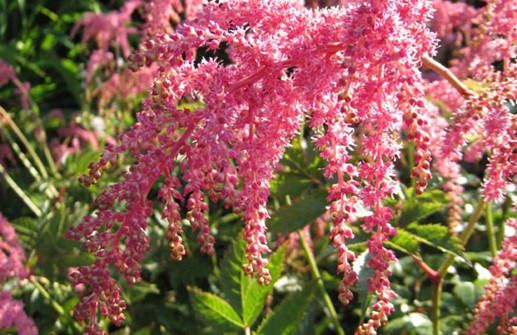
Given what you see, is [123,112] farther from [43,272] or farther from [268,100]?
[268,100]

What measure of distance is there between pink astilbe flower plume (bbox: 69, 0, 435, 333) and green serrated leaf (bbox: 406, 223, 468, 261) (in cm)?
28

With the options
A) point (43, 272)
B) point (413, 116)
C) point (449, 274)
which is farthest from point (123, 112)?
point (413, 116)

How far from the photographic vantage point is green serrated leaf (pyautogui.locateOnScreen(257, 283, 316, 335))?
4.87 ft

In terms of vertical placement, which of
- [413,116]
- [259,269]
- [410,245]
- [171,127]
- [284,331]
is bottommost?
[284,331]

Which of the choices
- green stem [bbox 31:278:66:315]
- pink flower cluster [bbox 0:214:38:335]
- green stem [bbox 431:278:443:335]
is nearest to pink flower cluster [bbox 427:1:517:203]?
green stem [bbox 431:278:443:335]

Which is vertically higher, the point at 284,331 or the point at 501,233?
the point at 284,331

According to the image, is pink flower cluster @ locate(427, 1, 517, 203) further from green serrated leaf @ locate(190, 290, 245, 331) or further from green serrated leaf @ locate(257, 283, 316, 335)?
green serrated leaf @ locate(190, 290, 245, 331)

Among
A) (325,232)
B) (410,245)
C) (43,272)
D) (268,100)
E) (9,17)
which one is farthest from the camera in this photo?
(9,17)

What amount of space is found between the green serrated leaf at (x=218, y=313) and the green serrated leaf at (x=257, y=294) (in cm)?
2

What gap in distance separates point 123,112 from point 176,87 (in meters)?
1.97

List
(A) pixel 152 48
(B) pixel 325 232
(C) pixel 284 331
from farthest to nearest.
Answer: (B) pixel 325 232 → (C) pixel 284 331 → (A) pixel 152 48

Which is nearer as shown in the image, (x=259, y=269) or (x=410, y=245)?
(x=259, y=269)

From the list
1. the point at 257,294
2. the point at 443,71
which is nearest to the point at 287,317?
the point at 257,294

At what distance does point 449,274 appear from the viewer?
6.63 ft
